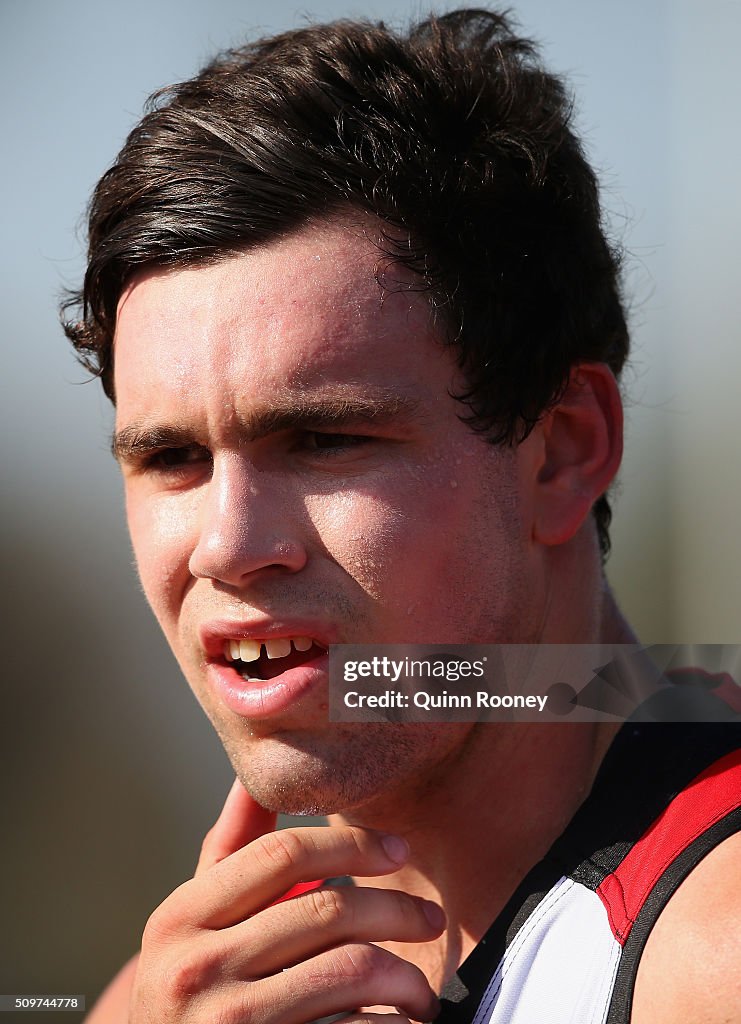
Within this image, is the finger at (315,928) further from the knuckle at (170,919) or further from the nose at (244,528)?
the nose at (244,528)

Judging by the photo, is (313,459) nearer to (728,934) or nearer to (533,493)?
(533,493)

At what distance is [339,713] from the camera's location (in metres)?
1.43

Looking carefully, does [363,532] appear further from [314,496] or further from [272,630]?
[272,630]

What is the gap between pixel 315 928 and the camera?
4.11 feet

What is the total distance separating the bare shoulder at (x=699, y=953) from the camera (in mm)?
990

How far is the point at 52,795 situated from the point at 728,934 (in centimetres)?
366

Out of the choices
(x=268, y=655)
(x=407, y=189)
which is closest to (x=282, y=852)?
(x=268, y=655)

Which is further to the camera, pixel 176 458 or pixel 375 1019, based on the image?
pixel 176 458

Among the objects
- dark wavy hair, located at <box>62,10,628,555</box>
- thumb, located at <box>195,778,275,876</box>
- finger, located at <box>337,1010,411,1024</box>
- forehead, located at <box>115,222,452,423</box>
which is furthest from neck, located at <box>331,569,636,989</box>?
forehead, located at <box>115,222,452,423</box>

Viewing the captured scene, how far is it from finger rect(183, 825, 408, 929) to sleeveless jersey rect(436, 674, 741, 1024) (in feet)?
0.68

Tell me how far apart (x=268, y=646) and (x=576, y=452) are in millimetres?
639

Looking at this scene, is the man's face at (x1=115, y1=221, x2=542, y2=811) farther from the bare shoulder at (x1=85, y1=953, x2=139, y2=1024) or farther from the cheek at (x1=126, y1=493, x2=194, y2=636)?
the bare shoulder at (x1=85, y1=953, x2=139, y2=1024)

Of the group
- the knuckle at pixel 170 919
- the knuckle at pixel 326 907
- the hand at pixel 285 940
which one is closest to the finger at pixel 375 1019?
the hand at pixel 285 940

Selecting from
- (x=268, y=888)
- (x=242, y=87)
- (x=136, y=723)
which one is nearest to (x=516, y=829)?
(x=268, y=888)
